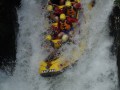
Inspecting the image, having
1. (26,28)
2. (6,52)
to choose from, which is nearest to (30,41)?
(26,28)

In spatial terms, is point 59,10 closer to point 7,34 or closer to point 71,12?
point 71,12

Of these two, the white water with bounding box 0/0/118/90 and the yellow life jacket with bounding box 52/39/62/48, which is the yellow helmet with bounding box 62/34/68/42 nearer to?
the yellow life jacket with bounding box 52/39/62/48

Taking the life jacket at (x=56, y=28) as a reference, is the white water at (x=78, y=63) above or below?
below

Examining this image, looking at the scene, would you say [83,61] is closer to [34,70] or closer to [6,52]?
[34,70]

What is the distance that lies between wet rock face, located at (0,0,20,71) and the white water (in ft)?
1.45

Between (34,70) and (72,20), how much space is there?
6.42ft

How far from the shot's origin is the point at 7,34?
11.7m

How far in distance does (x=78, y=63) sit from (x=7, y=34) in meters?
2.32

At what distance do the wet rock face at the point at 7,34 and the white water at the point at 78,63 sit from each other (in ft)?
1.45

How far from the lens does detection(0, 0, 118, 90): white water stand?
11.9 meters

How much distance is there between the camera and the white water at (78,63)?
11922 mm

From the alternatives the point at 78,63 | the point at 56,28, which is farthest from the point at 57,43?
the point at 78,63

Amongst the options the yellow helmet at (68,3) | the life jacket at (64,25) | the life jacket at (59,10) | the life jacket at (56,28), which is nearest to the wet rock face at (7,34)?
the life jacket at (56,28)

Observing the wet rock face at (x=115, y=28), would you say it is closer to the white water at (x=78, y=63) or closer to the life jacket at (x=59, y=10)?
the white water at (x=78, y=63)
